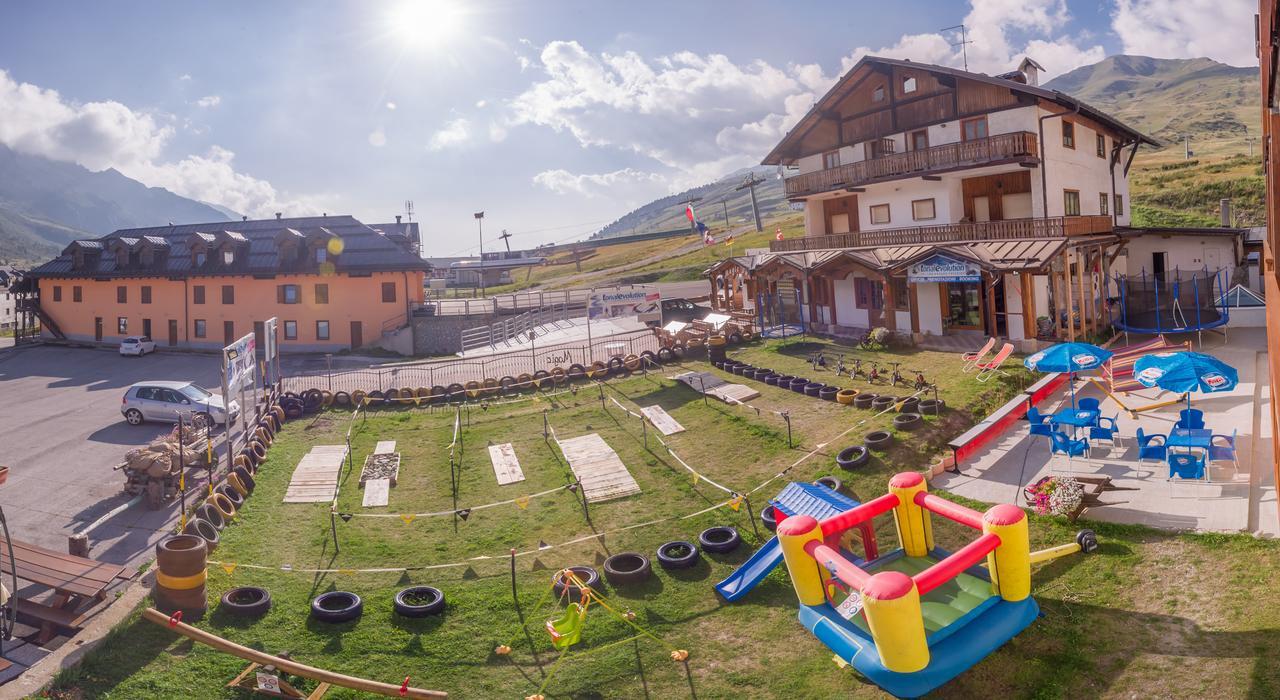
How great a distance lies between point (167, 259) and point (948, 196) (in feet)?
167

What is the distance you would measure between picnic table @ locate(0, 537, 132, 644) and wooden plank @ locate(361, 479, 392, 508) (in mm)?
5748

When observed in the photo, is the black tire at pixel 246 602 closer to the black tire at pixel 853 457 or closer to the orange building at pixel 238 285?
the black tire at pixel 853 457

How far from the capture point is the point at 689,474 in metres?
→ 18.5

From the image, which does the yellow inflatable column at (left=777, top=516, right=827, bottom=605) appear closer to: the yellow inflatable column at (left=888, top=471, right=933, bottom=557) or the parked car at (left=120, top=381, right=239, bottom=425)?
the yellow inflatable column at (left=888, top=471, right=933, bottom=557)

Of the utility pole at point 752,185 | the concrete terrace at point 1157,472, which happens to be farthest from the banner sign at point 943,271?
the utility pole at point 752,185

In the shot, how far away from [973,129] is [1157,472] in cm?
2196

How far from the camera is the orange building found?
155 ft

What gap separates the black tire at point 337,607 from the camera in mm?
11938

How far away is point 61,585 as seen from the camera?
12000 mm

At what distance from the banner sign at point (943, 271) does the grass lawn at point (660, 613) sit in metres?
11.9

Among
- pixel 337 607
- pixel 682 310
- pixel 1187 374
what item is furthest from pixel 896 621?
pixel 682 310

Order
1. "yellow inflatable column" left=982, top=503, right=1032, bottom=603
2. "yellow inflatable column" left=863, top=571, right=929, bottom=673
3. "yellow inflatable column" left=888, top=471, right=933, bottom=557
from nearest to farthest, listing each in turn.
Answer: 1. "yellow inflatable column" left=863, top=571, right=929, bottom=673
2. "yellow inflatable column" left=982, top=503, right=1032, bottom=603
3. "yellow inflatable column" left=888, top=471, right=933, bottom=557

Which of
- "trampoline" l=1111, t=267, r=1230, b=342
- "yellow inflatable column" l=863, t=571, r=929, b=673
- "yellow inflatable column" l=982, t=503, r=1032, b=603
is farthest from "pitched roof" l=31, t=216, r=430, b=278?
"yellow inflatable column" l=863, t=571, r=929, b=673

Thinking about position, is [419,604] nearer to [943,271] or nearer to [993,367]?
[993,367]
